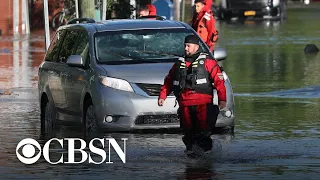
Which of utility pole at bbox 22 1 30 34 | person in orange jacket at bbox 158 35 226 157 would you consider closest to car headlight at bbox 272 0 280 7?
utility pole at bbox 22 1 30 34

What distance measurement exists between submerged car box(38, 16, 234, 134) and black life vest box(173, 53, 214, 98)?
6.58ft

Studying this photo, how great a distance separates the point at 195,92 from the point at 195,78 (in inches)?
6.0

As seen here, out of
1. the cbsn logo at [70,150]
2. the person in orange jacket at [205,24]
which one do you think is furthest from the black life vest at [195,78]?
the person in orange jacket at [205,24]

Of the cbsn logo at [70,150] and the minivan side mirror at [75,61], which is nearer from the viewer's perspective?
the cbsn logo at [70,150]

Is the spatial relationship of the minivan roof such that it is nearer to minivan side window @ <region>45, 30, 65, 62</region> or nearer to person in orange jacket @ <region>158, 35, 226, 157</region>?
minivan side window @ <region>45, 30, 65, 62</region>

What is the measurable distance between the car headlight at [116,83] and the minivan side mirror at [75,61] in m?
0.51

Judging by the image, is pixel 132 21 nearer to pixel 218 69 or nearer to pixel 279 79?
pixel 218 69

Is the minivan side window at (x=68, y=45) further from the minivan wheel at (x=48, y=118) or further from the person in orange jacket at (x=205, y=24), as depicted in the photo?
the person in orange jacket at (x=205, y=24)

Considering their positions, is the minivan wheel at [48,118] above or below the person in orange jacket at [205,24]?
below

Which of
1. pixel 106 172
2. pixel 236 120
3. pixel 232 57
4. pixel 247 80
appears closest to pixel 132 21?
pixel 236 120

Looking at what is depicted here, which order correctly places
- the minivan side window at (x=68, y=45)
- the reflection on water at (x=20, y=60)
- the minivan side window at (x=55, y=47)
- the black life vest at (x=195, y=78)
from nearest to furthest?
the black life vest at (x=195, y=78) < the minivan side window at (x=68, y=45) < the minivan side window at (x=55, y=47) < the reflection on water at (x=20, y=60)

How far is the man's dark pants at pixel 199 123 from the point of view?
484 inches

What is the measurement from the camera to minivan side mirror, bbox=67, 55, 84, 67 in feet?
49.1

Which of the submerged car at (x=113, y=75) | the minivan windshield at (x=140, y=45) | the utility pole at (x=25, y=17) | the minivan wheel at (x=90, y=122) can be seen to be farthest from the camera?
the utility pole at (x=25, y=17)
